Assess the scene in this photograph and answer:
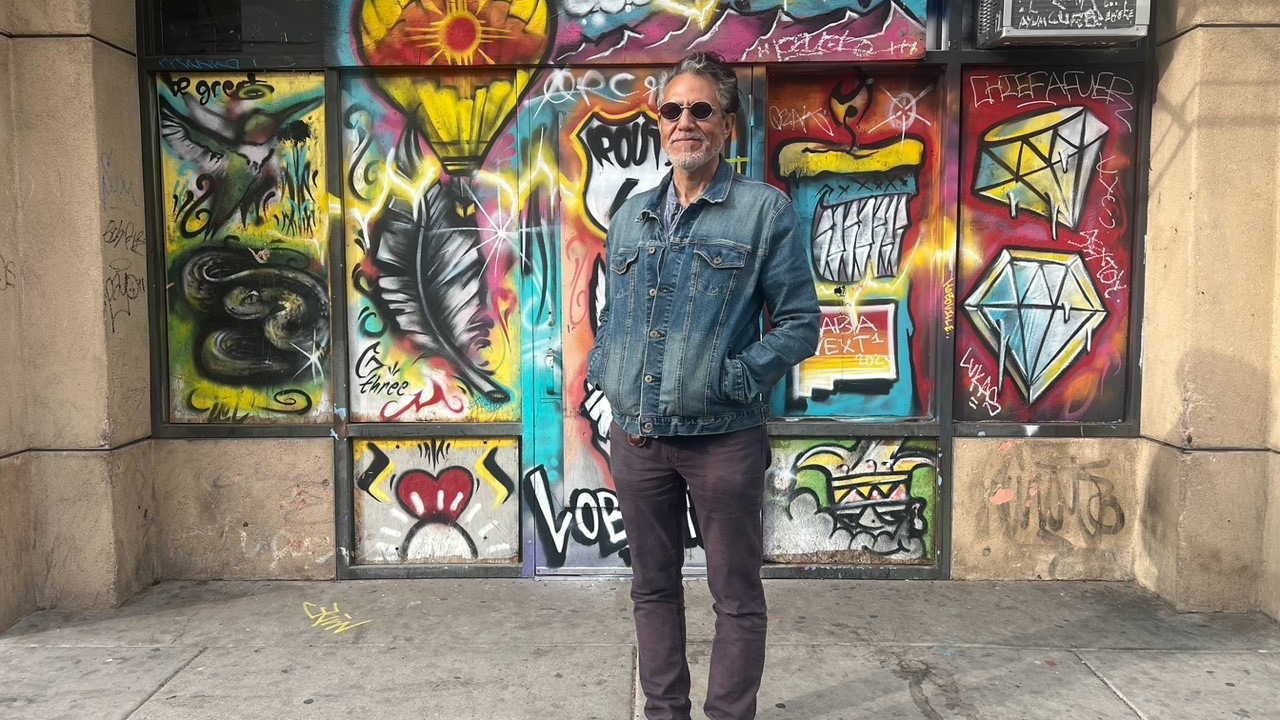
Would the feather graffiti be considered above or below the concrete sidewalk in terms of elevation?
above

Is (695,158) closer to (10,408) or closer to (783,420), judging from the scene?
(783,420)

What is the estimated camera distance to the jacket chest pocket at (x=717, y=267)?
2748mm

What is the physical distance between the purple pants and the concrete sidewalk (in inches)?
19.3

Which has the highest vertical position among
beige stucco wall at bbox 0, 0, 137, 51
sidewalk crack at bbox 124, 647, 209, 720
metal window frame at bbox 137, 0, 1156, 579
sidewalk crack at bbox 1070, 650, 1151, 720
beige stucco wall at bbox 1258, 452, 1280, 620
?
beige stucco wall at bbox 0, 0, 137, 51

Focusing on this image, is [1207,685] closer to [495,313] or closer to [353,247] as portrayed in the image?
[495,313]

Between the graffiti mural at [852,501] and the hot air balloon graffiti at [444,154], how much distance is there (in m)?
1.54

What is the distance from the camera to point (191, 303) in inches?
186

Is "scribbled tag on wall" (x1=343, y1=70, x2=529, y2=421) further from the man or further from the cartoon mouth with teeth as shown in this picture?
the man

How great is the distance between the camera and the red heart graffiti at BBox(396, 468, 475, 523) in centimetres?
477

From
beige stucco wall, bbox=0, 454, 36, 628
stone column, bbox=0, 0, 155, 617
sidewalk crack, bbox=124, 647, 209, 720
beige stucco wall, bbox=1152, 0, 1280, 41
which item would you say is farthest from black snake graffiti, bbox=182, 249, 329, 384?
beige stucco wall, bbox=1152, 0, 1280, 41

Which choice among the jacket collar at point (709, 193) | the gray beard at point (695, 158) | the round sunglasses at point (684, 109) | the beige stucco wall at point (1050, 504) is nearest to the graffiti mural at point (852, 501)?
the beige stucco wall at point (1050, 504)

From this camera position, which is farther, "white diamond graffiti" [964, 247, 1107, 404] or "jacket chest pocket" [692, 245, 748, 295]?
"white diamond graffiti" [964, 247, 1107, 404]

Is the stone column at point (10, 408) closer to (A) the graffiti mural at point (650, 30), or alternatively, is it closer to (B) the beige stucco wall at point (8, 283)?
(B) the beige stucco wall at point (8, 283)

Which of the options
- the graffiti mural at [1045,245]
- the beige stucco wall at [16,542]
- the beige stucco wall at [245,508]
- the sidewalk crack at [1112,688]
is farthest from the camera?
the beige stucco wall at [245,508]
